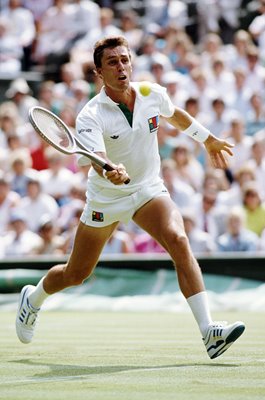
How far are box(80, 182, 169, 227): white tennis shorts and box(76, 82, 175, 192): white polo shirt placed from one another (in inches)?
2.1

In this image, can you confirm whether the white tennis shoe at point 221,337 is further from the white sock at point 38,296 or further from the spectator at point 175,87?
the spectator at point 175,87

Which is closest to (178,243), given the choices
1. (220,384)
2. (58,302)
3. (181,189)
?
(220,384)

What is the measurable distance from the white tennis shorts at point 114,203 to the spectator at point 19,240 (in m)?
6.30

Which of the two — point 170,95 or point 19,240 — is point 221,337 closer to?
point 19,240

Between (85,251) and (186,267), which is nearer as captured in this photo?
(186,267)

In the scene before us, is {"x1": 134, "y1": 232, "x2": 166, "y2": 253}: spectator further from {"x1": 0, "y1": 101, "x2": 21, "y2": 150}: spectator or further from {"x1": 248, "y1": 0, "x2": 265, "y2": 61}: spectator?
{"x1": 248, "y1": 0, "x2": 265, "y2": 61}: spectator

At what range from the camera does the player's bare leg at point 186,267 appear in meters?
7.12

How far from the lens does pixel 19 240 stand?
14.4 meters

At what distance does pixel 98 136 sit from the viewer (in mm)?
7500

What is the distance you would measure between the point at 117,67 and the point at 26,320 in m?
2.11

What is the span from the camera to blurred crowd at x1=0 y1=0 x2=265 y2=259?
554 inches

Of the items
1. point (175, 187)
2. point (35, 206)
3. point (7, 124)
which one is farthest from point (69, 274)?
point (7, 124)

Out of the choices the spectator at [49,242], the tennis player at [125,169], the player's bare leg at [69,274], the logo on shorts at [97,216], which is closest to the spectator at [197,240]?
the spectator at [49,242]

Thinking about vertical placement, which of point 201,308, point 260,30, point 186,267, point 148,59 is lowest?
point 148,59
